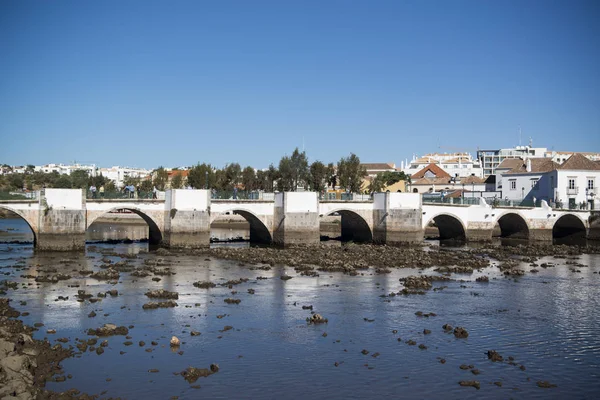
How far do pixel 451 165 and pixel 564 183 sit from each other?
73.6 meters

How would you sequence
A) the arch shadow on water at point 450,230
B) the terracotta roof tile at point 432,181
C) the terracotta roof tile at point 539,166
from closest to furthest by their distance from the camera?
the arch shadow on water at point 450,230, the terracotta roof tile at point 539,166, the terracotta roof tile at point 432,181

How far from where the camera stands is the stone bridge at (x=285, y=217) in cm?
4662

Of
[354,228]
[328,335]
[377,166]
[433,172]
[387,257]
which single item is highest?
[377,166]

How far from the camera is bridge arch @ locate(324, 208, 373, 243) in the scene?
194ft

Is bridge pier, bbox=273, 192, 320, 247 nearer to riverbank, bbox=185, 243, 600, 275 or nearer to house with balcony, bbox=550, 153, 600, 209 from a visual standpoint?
riverbank, bbox=185, 243, 600, 275

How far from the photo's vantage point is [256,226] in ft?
193

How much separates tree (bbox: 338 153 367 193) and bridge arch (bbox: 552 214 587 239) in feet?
89.5

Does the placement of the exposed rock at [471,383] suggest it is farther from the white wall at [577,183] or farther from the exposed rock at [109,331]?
the white wall at [577,183]

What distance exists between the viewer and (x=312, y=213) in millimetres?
54812

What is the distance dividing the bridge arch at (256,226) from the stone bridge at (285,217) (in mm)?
92

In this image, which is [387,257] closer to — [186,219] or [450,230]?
[186,219]

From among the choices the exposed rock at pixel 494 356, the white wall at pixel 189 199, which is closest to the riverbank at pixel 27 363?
the exposed rock at pixel 494 356

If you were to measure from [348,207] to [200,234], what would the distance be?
49.5ft

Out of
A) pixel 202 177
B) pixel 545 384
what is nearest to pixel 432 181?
pixel 202 177
